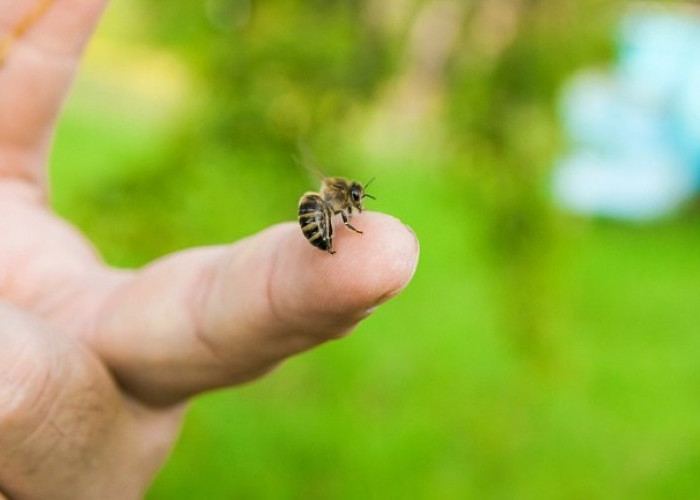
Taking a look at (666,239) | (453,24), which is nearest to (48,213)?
(453,24)

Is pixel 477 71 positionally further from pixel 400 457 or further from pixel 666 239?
pixel 666 239

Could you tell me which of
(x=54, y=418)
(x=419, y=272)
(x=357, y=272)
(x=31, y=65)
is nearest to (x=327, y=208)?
(x=357, y=272)

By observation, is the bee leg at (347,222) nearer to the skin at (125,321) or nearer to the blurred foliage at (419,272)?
the skin at (125,321)

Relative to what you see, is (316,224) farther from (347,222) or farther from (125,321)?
(125,321)

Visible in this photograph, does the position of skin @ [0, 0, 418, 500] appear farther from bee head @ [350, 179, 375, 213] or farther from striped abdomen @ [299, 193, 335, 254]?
bee head @ [350, 179, 375, 213]

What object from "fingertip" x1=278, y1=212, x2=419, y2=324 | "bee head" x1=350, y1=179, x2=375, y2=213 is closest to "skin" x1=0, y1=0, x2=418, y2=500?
"fingertip" x1=278, y1=212, x2=419, y2=324

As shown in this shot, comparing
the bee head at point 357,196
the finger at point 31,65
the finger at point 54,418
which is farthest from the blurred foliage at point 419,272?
the finger at point 54,418
